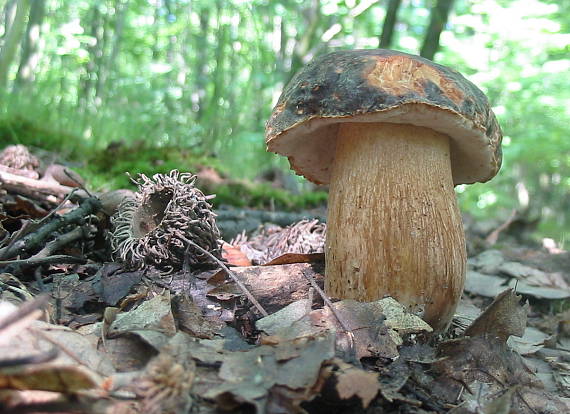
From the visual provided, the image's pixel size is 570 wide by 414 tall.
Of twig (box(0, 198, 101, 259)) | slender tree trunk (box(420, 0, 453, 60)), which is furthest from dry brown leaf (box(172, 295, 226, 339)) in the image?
slender tree trunk (box(420, 0, 453, 60))

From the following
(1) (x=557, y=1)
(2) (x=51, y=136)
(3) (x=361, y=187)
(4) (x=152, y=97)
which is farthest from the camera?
(4) (x=152, y=97)

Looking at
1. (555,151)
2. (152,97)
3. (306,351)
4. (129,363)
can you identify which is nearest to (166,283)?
(129,363)

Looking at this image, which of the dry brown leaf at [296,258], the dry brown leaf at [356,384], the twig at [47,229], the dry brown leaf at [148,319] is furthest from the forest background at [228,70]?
the dry brown leaf at [356,384]

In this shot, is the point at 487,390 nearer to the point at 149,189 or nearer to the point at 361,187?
the point at 361,187

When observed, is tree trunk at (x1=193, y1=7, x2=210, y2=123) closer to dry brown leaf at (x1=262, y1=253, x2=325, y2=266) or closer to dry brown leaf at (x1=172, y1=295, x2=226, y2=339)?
dry brown leaf at (x1=262, y1=253, x2=325, y2=266)

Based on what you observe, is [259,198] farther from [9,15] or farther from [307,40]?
[9,15]

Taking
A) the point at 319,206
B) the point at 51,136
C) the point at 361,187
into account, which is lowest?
the point at 319,206

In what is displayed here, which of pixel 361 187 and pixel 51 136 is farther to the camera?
pixel 51 136
